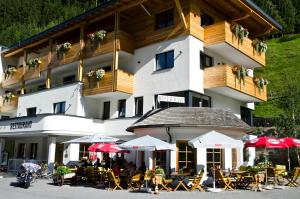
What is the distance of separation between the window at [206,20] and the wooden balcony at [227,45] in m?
0.91

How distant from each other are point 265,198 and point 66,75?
22.0 meters

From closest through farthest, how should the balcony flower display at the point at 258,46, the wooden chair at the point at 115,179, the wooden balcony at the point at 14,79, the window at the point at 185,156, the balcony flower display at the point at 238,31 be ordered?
the wooden chair at the point at 115,179, the window at the point at 185,156, the balcony flower display at the point at 238,31, the balcony flower display at the point at 258,46, the wooden balcony at the point at 14,79

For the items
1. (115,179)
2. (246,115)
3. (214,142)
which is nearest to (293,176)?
(214,142)

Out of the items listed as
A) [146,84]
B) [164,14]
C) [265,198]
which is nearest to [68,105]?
[146,84]

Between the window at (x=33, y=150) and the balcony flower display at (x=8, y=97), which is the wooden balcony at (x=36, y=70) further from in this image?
the window at (x=33, y=150)

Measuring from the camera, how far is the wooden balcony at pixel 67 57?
2949 cm

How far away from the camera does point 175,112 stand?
22000mm

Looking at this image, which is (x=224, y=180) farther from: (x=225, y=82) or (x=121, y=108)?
(x=121, y=108)

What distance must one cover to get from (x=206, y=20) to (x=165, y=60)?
4236 millimetres

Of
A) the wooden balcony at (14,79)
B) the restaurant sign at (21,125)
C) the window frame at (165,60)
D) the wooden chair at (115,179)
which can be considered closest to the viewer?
the wooden chair at (115,179)

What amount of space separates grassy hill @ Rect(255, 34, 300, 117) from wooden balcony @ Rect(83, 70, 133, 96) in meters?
37.7

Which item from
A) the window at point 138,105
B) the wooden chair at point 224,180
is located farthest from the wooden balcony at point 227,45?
the wooden chair at point 224,180

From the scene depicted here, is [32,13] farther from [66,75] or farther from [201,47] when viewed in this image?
[201,47]

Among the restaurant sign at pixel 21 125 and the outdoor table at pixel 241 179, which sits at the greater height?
the restaurant sign at pixel 21 125
